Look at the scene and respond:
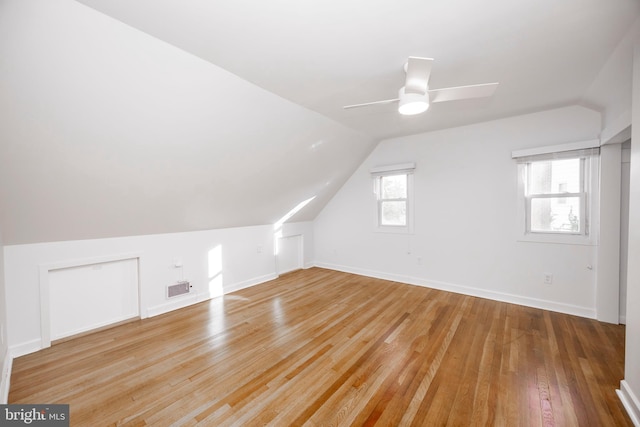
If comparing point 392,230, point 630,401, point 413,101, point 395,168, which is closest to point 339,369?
point 630,401

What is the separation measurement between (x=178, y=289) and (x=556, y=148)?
552 cm

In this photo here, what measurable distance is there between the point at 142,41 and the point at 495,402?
144 inches

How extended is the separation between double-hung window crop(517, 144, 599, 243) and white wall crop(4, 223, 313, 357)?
4128 mm

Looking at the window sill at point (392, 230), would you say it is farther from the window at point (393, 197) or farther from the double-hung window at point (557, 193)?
the double-hung window at point (557, 193)

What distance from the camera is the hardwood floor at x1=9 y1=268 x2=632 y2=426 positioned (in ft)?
5.88

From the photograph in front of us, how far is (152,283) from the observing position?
343cm

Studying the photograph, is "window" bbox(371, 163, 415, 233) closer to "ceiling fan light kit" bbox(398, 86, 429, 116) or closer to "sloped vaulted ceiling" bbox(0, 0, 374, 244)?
"sloped vaulted ceiling" bbox(0, 0, 374, 244)

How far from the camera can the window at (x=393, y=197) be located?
4.64 metres

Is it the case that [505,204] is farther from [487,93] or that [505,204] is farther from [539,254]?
[487,93]

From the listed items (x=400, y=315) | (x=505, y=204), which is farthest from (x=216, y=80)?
(x=505, y=204)

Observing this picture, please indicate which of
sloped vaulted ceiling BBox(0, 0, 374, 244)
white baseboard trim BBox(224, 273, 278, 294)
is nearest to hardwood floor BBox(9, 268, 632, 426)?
white baseboard trim BBox(224, 273, 278, 294)

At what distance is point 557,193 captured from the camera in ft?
11.2

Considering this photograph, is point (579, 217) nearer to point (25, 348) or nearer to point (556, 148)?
point (556, 148)

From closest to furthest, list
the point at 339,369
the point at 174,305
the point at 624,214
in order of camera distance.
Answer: the point at 339,369 < the point at 624,214 < the point at 174,305
